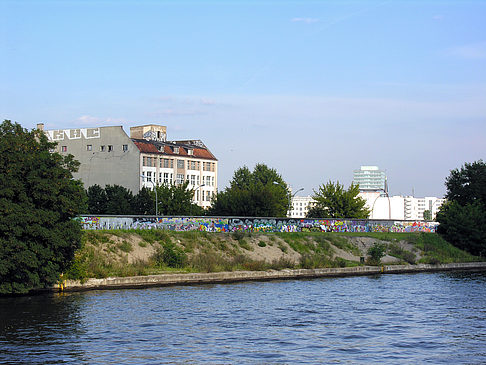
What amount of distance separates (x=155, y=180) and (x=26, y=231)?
250 feet

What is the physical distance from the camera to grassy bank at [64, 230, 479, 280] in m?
46.2

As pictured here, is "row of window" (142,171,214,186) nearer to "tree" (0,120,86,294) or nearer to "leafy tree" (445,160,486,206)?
"leafy tree" (445,160,486,206)

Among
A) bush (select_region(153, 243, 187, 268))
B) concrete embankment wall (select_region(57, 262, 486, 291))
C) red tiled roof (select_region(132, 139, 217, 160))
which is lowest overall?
concrete embankment wall (select_region(57, 262, 486, 291))

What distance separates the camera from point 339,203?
334ft

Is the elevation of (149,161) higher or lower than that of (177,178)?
higher

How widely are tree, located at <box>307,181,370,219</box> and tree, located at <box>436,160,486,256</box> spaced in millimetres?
17148

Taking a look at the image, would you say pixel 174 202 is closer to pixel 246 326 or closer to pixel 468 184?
pixel 468 184

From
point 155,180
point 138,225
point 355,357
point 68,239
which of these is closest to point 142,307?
point 68,239

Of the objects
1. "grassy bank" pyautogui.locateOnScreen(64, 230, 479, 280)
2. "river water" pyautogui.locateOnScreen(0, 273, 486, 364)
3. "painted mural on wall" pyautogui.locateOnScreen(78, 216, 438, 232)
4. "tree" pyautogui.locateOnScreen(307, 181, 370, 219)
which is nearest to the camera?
"river water" pyautogui.locateOnScreen(0, 273, 486, 364)

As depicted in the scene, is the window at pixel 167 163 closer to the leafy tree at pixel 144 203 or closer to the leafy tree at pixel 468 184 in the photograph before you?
the leafy tree at pixel 144 203

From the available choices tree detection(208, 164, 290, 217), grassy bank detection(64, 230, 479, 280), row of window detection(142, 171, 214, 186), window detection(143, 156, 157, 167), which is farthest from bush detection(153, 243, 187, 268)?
window detection(143, 156, 157, 167)

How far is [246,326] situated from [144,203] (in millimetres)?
62751

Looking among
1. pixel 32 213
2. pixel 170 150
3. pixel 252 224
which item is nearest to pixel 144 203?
pixel 252 224

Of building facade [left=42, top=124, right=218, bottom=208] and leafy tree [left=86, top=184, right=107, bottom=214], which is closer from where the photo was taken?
leafy tree [left=86, top=184, right=107, bottom=214]
